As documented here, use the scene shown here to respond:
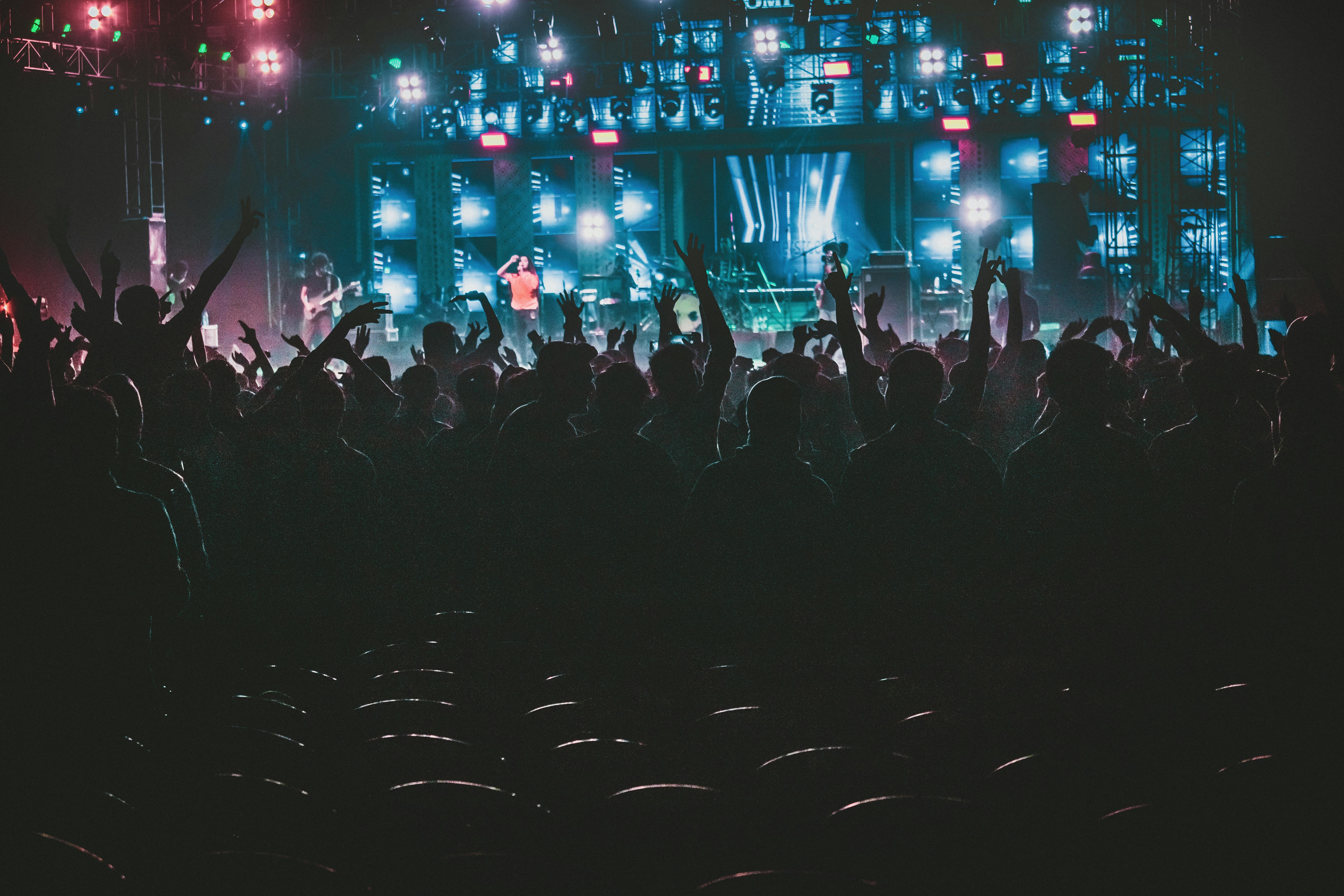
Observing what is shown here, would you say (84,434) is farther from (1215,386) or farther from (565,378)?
(1215,386)

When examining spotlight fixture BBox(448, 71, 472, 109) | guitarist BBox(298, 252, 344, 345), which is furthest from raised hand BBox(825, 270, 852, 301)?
spotlight fixture BBox(448, 71, 472, 109)

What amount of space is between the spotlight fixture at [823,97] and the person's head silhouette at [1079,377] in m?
15.5

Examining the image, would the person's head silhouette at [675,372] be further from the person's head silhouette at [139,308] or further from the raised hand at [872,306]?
the raised hand at [872,306]

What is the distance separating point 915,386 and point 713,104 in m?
15.5

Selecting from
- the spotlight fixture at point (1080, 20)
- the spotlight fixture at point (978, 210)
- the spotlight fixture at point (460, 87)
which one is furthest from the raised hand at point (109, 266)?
the spotlight fixture at point (978, 210)

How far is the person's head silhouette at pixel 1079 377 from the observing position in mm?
3141

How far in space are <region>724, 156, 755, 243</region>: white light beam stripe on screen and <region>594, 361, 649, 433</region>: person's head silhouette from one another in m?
17.2

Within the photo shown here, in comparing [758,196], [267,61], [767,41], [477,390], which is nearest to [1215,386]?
[477,390]

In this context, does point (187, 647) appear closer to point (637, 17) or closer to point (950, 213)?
point (637, 17)

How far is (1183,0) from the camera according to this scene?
1480cm

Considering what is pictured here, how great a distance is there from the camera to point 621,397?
3.24 metres

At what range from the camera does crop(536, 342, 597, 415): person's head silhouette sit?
140 inches

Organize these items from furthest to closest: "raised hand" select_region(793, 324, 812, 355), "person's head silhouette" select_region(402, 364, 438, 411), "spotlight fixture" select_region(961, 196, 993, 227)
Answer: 1. "spotlight fixture" select_region(961, 196, 993, 227)
2. "raised hand" select_region(793, 324, 812, 355)
3. "person's head silhouette" select_region(402, 364, 438, 411)

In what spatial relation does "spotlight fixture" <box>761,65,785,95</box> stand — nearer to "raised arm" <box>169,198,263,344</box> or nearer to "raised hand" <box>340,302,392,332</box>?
"raised hand" <box>340,302,392,332</box>
